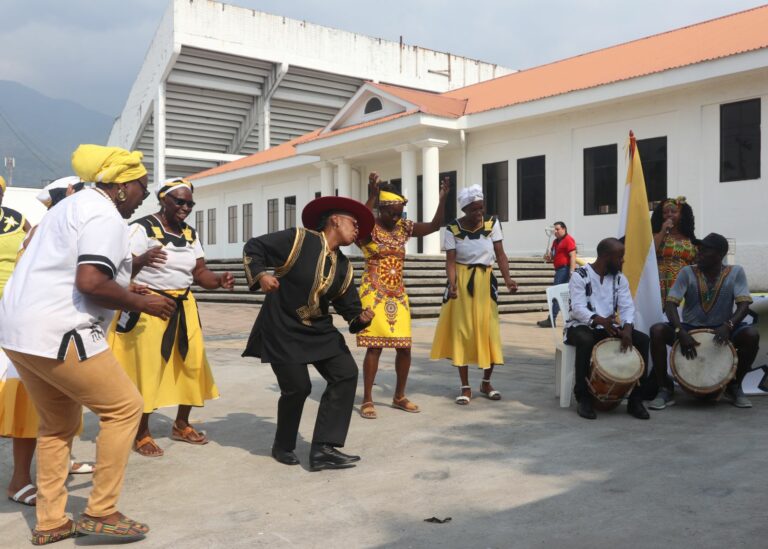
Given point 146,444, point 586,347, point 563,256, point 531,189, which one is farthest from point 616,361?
point 531,189

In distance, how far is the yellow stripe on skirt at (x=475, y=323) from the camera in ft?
21.7

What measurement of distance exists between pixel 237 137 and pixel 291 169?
37.4ft

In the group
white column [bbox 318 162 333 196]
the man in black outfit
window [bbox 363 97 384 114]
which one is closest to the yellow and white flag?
the man in black outfit

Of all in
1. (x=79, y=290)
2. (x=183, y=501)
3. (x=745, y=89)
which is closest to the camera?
(x=79, y=290)

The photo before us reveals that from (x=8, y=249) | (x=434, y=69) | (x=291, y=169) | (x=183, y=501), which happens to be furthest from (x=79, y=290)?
(x=434, y=69)

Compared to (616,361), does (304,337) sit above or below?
above

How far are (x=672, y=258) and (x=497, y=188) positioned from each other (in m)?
15.4

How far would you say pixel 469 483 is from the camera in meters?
4.41

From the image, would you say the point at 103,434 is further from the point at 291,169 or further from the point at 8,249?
the point at 291,169

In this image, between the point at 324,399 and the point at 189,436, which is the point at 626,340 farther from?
the point at 189,436

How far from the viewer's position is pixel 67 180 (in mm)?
5137

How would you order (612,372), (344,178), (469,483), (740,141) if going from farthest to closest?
(344,178) → (740,141) → (612,372) → (469,483)

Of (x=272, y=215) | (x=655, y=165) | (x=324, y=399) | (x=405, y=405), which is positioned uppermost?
(x=655, y=165)

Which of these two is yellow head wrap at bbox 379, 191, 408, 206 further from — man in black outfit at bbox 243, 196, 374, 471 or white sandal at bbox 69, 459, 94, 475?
white sandal at bbox 69, 459, 94, 475
